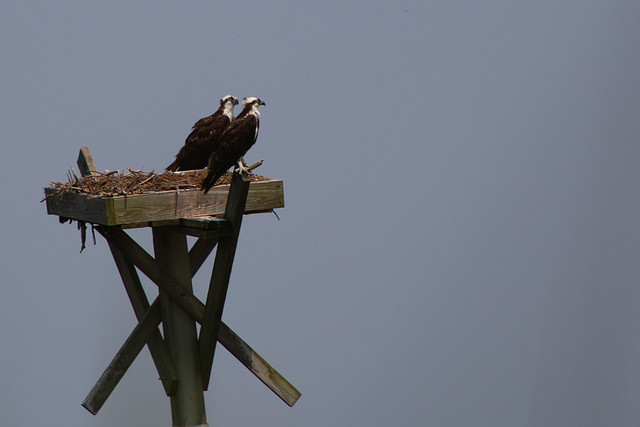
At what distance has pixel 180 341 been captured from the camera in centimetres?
409

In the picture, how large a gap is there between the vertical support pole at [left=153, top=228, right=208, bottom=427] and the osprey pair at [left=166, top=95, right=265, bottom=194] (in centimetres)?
45

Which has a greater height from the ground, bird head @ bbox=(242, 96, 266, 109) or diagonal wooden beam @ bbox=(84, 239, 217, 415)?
bird head @ bbox=(242, 96, 266, 109)

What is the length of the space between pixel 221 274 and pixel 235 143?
637 mm

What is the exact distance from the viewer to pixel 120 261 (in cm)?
420

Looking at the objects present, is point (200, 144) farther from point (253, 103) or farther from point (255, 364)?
point (255, 364)

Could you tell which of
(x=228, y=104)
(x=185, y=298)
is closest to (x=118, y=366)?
(x=185, y=298)

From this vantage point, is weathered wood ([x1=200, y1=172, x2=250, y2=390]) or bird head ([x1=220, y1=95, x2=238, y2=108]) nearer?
weathered wood ([x1=200, y1=172, x2=250, y2=390])

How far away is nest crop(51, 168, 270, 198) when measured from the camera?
3701 mm

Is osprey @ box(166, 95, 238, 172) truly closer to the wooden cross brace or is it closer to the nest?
the nest

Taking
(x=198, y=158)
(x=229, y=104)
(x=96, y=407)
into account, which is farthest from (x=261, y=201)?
(x=96, y=407)

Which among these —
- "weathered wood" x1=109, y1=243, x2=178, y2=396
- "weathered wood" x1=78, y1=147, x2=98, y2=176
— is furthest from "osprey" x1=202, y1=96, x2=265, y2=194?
"weathered wood" x1=78, y1=147, x2=98, y2=176

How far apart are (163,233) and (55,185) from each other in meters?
0.58

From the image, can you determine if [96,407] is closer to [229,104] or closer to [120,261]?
[120,261]

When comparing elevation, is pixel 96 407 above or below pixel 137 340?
below
